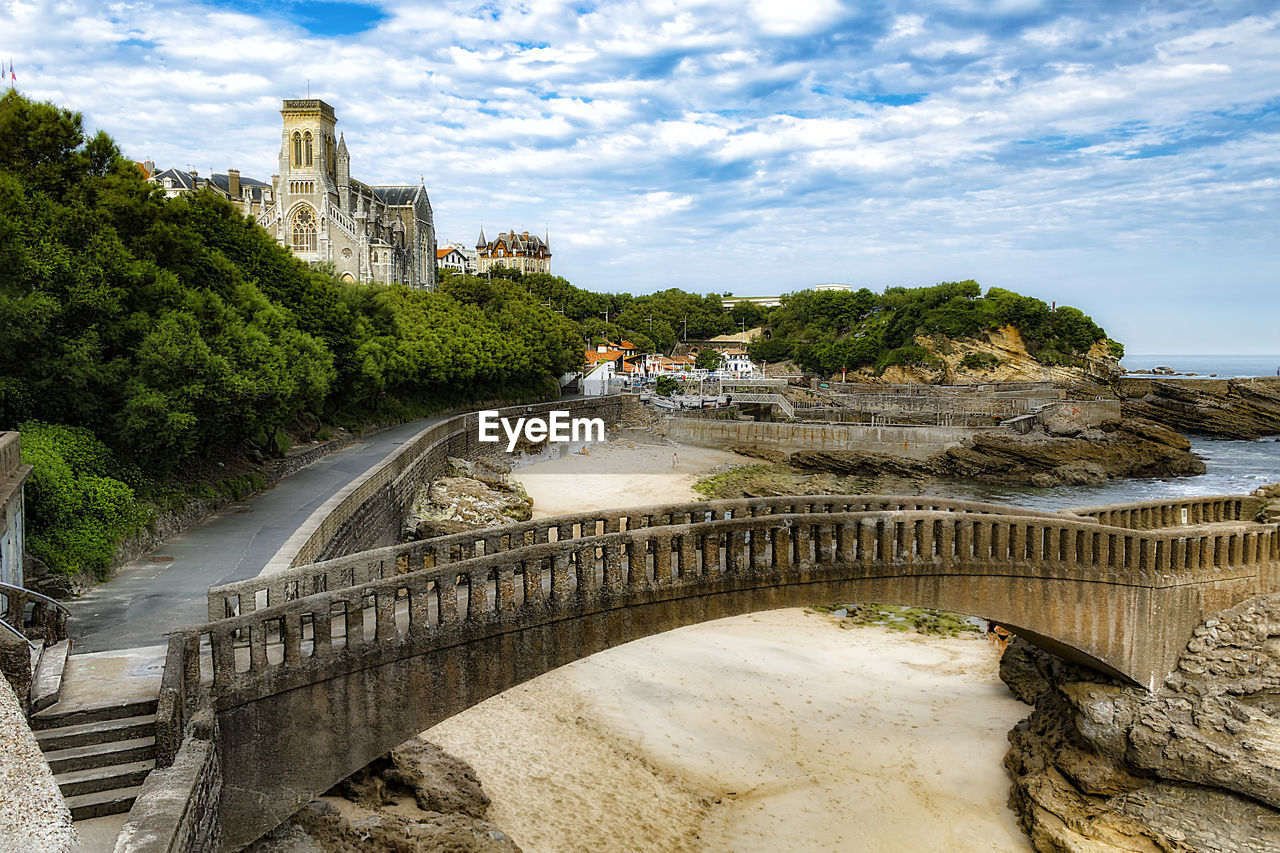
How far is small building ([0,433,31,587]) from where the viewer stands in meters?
15.3

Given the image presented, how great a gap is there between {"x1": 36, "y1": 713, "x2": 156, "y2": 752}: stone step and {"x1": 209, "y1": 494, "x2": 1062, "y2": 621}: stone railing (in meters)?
1.94

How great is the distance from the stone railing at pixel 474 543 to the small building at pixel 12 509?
4113mm

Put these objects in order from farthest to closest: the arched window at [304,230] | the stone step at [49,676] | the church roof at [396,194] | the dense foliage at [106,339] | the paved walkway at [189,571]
Answer: 1. the church roof at [396,194]
2. the arched window at [304,230]
3. the dense foliage at [106,339]
4. the paved walkway at [189,571]
5. the stone step at [49,676]

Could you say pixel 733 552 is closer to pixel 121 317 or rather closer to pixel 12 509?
pixel 12 509

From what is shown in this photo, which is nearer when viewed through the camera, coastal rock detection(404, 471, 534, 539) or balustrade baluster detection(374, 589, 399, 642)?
balustrade baluster detection(374, 589, 399, 642)

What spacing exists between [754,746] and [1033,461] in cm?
5052

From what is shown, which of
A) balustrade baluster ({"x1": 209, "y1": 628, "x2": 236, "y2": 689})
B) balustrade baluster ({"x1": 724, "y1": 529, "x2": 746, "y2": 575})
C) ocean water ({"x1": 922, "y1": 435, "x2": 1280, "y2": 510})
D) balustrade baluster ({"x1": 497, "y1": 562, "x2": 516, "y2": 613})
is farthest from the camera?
ocean water ({"x1": 922, "y1": 435, "x2": 1280, "y2": 510})

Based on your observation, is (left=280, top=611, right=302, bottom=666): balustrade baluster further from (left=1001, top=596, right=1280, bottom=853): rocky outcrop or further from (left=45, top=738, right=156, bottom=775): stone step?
(left=1001, top=596, right=1280, bottom=853): rocky outcrop

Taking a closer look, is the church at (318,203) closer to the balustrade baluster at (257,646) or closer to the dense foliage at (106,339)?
the dense foliage at (106,339)

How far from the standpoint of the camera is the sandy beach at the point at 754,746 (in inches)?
667

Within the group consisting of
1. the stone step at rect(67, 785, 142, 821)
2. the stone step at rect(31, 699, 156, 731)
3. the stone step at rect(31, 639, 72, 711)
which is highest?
the stone step at rect(31, 639, 72, 711)

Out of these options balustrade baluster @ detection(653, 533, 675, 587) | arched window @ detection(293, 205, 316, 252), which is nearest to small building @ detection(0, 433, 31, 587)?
balustrade baluster @ detection(653, 533, 675, 587)

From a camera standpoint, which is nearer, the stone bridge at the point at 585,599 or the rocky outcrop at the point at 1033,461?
the stone bridge at the point at 585,599

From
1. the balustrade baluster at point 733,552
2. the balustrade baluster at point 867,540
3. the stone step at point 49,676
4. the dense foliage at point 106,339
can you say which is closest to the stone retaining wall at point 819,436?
the dense foliage at point 106,339
